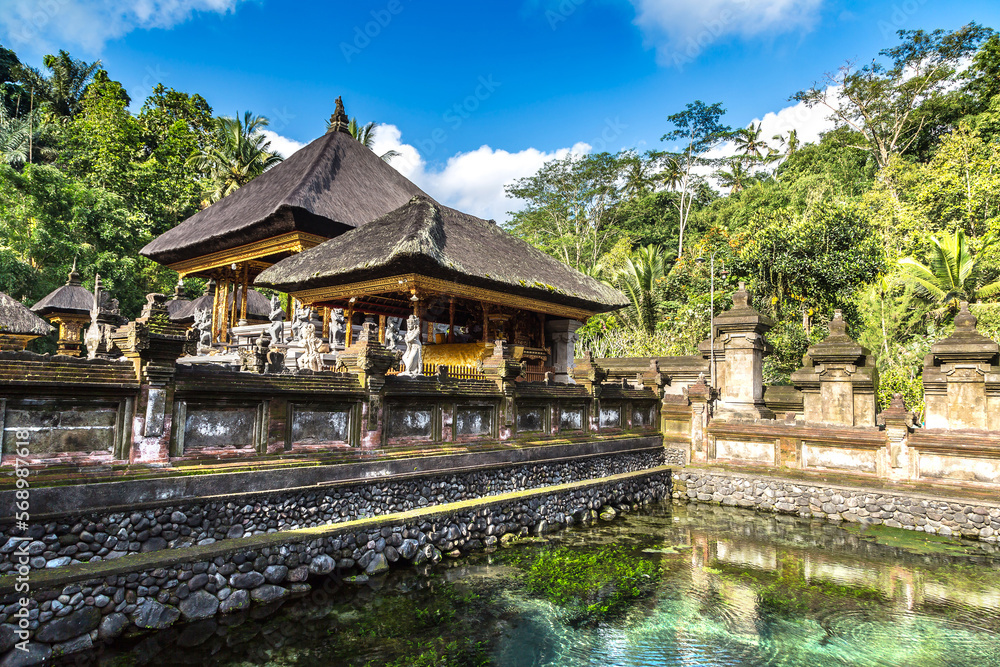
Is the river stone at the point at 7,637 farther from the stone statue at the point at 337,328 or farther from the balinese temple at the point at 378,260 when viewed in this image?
the stone statue at the point at 337,328

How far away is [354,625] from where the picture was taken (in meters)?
5.96

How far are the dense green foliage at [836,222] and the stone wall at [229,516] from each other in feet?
39.0

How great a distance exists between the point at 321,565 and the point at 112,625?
2.16 metres

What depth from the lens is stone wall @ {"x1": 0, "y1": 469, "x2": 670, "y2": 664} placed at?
16.3 feet

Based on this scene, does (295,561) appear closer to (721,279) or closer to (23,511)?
(23,511)

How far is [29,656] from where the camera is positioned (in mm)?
4766

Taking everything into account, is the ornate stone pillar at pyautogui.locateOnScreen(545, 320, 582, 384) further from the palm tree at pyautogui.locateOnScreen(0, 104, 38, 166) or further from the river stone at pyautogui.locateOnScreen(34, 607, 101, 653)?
the palm tree at pyautogui.locateOnScreen(0, 104, 38, 166)

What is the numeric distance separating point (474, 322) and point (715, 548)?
988 cm

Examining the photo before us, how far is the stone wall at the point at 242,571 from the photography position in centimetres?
495

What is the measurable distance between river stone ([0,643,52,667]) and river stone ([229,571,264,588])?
62.5 inches

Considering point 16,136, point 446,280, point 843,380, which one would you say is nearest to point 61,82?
point 16,136

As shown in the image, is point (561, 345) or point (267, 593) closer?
point (267, 593)

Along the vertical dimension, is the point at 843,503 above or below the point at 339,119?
below

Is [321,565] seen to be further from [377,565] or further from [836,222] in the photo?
[836,222]
